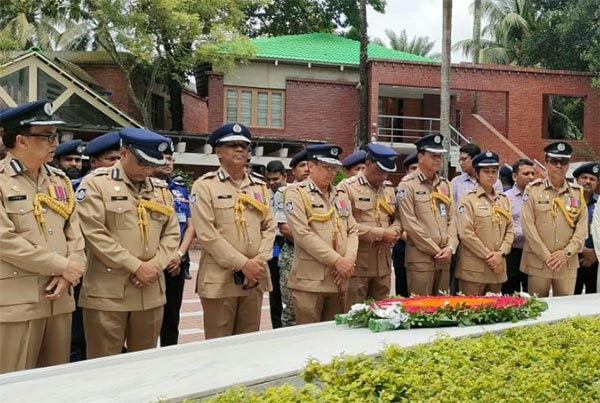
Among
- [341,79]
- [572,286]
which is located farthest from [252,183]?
[341,79]

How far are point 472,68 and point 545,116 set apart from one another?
3.56m

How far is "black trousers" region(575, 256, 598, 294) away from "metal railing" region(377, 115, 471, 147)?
1663 cm

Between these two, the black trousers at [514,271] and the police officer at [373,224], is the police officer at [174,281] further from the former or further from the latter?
the black trousers at [514,271]

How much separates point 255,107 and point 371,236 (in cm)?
1792

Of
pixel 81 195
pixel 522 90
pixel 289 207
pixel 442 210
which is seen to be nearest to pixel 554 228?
pixel 442 210

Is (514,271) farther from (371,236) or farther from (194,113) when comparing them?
(194,113)

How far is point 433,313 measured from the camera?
4.11m

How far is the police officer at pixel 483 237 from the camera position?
6.00 m

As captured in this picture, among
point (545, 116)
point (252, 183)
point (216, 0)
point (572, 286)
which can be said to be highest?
point (216, 0)

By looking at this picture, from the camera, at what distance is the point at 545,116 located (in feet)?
82.8

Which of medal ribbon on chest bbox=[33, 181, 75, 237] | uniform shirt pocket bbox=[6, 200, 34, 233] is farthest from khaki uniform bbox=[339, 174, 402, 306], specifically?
uniform shirt pocket bbox=[6, 200, 34, 233]

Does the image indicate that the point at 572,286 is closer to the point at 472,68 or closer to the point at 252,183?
the point at 252,183

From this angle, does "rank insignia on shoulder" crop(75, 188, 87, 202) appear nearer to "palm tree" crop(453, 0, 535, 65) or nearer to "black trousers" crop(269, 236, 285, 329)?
"black trousers" crop(269, 236, 285, 329)

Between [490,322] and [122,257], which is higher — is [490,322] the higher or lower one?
the lower one
